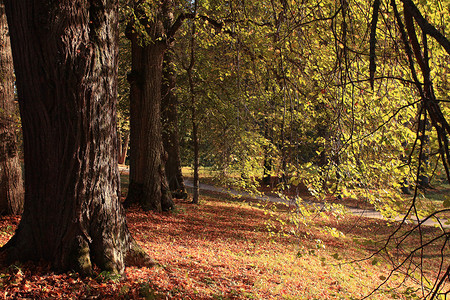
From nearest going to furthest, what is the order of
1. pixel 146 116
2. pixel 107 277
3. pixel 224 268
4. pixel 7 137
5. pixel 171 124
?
1. pixel 107 277
2. pixel 224 268
3. pixel 7 137
4. pixel 146 116
5. pixel 171 124

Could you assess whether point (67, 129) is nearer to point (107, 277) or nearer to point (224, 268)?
point (107, 277)

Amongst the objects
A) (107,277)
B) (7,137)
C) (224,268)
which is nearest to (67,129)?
(107,277)

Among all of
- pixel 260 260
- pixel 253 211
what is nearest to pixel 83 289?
pixel 260 260

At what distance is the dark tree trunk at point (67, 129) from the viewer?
11.2 ft

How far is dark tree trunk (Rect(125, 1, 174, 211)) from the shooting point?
8641 mm

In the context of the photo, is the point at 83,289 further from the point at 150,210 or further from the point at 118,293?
the point at 150,210

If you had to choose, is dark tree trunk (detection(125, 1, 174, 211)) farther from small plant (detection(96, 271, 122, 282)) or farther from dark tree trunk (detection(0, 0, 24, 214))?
small plant (detection(96, 271, 122, 282))

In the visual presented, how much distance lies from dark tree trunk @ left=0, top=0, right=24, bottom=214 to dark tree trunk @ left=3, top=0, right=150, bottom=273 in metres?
2.78

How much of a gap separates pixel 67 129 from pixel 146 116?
207 inches

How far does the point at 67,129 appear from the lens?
3.51 m

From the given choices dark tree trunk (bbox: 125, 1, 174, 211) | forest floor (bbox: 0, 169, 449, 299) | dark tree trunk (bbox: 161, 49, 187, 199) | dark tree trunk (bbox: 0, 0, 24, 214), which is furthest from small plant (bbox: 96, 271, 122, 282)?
dark tree trunk (bbox: 161, 49, 187, 199)

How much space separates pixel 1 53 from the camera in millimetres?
6145

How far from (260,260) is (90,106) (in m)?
4.99

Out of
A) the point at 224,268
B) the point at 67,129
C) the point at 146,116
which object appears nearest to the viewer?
the point at 67,129
